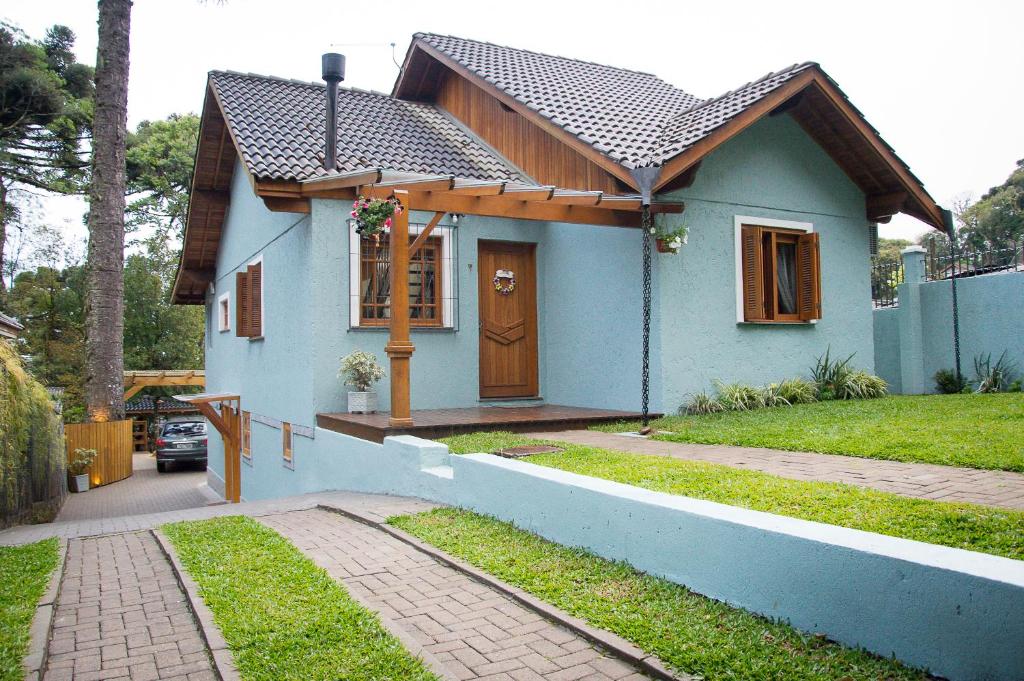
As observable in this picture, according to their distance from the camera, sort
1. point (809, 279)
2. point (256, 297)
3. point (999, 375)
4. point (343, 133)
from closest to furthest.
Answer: point (809, 279) → point (999, 375) → point (343, 133) → point (256, 297)

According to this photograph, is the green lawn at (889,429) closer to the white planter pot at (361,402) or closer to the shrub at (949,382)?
the shrub at (949,382)

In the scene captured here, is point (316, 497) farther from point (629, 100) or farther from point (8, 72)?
point (8, 72)

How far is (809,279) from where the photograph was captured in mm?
10742

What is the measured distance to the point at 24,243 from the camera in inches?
1166

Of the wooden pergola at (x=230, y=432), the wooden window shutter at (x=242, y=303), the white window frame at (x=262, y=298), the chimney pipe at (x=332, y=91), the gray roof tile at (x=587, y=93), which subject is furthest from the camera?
the wooden pergola at (x=230, y=432)

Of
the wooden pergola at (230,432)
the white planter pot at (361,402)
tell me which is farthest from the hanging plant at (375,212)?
the wooden pergola at (230,432)

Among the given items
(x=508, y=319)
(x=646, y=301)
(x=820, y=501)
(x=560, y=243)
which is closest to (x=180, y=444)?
(x=508, y=319)

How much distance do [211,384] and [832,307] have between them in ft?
46.9

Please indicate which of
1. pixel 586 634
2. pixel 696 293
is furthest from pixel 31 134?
pixel 586 634

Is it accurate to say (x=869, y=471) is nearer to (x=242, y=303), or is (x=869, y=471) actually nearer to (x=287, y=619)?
(x=287, y=619)

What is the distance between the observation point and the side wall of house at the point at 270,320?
33.8 feet

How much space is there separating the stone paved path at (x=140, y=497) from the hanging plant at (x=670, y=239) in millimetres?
11025

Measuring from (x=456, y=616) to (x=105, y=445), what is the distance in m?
17.0

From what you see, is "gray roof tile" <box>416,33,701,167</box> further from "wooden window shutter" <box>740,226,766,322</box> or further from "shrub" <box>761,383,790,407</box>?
"shrub" <box>761,383,790,407</box>
